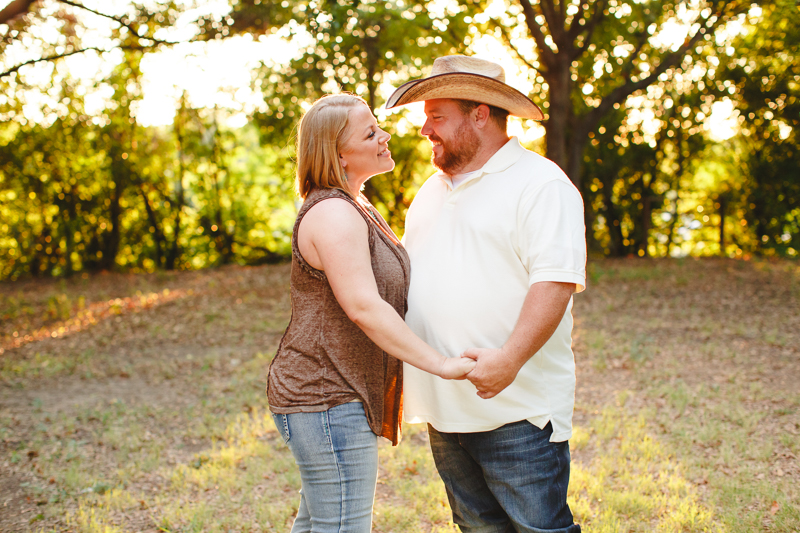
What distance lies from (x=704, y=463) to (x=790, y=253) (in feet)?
33.4

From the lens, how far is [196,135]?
13.6 m

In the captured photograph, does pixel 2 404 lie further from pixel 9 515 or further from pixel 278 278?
pixel 278 278

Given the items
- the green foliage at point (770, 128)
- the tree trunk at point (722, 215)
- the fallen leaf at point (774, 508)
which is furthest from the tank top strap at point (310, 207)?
the tree trunk at point (722, 215)

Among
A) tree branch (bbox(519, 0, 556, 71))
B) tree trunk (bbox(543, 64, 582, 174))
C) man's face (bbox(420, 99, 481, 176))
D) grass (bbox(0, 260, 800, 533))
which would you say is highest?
tree branch (bbox(519, 0, 556, 71))

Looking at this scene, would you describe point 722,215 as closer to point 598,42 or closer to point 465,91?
point 598,42

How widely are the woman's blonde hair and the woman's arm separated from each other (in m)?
0.13

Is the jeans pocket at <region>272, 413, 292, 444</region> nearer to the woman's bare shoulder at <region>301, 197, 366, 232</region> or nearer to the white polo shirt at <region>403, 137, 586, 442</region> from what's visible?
the white polo shirt at <region>403, 137, 586, 442</region>

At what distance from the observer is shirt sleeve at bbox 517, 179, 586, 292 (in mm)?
1930

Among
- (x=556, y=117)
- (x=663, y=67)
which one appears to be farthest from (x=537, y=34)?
(x=663, y=67)

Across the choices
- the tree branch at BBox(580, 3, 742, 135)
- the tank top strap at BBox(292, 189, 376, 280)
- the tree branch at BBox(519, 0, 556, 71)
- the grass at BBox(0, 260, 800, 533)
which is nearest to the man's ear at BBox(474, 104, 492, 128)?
the tank top strap at BBox(292, 189, 376, 280)

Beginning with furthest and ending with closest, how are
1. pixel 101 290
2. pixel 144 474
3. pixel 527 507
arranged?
pixel 101 290 → pixel 144 474 → pixel 527 507

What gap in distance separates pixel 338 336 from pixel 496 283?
562mm

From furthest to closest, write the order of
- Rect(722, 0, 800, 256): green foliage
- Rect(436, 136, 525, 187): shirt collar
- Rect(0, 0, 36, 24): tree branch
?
Rect(722, 0, 800, 256): green foliage
Rect(0, 0, 36, 24): tree branch
Rect(436, 136, 525, 187): shirt collar

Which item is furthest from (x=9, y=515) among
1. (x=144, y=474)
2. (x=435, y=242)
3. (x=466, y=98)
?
(x=466, y=98)
